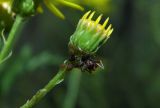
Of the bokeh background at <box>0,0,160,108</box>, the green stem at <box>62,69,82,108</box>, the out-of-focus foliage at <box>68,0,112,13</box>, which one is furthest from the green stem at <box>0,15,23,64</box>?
the out-of-focus foliage at <box>68,0,112,13</box>

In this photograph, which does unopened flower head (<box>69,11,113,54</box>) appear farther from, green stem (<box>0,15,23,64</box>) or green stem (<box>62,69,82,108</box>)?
green stem (<box>62,69,82,108</box>)

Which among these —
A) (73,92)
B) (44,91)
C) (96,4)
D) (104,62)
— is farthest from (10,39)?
(96,4)

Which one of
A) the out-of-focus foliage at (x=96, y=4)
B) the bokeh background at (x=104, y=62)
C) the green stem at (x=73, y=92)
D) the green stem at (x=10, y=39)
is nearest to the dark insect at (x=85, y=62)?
the green stem at (x=10, y=39)

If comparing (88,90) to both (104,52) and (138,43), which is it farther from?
(138,43)

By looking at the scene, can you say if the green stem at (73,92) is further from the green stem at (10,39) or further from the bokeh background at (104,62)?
the green stem at (10,39)

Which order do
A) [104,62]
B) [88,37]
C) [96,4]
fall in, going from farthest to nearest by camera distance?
[96,4], [104,62], [88,37]

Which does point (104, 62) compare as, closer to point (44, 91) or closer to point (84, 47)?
point (84, 47)
